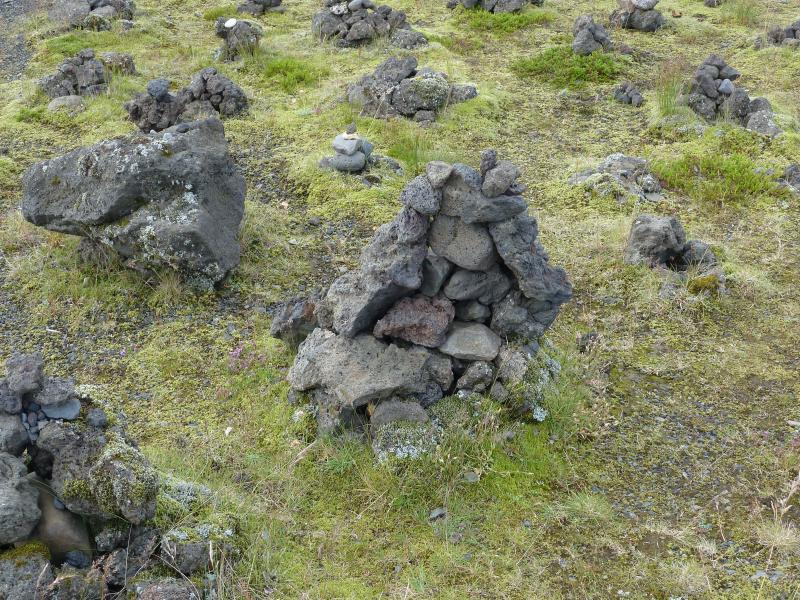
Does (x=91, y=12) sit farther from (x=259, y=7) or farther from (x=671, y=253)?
(x=671, y=253)

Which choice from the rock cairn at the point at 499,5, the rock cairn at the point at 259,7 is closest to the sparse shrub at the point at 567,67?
the rock cairn at the point at 499,5

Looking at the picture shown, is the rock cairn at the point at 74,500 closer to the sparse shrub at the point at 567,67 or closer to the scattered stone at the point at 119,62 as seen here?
the scattered stone at the point at 119,62

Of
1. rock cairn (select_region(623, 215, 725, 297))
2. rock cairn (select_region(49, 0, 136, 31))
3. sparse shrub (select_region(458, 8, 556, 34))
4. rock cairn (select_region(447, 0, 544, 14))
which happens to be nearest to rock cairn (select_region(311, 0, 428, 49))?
sparse shrub (select_region(458, 8, 556, 34))

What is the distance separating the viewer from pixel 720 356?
26.5 ft

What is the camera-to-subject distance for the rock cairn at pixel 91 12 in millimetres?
17469

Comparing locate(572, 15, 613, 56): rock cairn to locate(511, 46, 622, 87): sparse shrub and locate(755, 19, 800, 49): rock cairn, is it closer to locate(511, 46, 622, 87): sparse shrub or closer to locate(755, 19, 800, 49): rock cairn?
locate(511, 46, 622, 87): sparse shrub

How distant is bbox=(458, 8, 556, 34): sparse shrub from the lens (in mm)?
17766

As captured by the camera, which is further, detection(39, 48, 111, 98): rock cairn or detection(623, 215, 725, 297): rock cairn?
detection(39, 48, 111, 98): rock cairn

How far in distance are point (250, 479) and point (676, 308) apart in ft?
17.1

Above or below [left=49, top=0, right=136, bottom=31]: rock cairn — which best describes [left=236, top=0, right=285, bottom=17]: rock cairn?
below

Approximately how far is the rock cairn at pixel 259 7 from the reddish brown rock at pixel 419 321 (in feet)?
47.2

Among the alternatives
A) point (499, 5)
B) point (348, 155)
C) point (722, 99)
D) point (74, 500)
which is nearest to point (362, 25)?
point (499, 5)

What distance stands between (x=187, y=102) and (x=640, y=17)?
10607 millimetres

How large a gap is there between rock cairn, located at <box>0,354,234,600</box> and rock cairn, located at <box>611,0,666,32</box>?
1590cm
